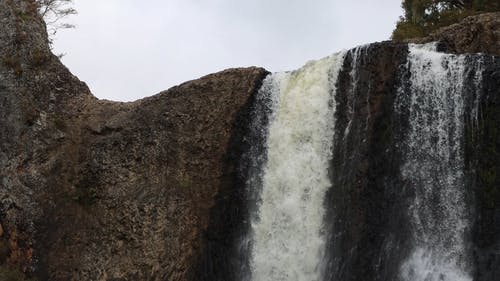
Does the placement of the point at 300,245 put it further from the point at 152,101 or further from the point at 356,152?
the point at 152,101

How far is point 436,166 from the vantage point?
1702 cm

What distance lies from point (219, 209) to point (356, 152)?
4.96 metres

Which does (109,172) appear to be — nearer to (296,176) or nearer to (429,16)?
(296,176)

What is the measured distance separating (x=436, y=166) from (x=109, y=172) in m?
10.3

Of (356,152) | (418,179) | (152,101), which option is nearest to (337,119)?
(356,152)

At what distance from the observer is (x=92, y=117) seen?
840 inches

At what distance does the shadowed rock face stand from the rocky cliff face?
0.03 metres

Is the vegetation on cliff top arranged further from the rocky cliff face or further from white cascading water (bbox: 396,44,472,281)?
white cascading water (bbox: 396,44,472,281)

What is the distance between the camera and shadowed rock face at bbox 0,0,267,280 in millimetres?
19047

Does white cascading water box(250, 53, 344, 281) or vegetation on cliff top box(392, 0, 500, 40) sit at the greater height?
vegetation on cliff top box(392, 0, 500, 40)

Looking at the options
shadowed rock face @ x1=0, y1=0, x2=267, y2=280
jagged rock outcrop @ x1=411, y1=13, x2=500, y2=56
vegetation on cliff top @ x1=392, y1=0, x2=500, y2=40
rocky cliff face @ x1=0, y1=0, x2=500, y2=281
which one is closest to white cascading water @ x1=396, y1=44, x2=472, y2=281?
rocky cliff face @ x1=0, y1=0, x2=500, y2=281

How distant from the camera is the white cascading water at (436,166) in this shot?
16109 millimetres

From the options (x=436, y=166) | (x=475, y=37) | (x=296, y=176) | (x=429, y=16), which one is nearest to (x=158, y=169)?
(x=296, y=176)

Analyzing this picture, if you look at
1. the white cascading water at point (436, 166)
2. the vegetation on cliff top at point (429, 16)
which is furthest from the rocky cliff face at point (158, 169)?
the vegetation on cliff top at point (429, 16)
